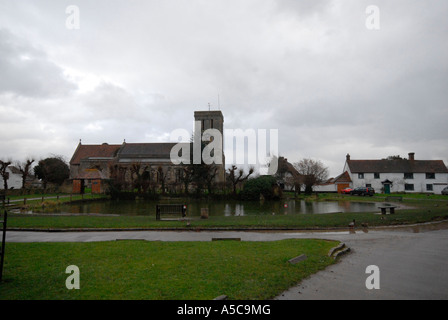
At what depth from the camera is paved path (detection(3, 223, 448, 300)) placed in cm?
563

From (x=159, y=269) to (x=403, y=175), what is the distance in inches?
2463

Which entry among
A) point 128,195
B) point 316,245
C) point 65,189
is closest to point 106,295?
point 316,245

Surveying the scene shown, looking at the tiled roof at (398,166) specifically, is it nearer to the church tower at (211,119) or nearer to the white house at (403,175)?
the white house at (403,175)

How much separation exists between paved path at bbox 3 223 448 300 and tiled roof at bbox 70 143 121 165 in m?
65.4

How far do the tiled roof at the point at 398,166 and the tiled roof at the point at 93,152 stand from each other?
59525 millimetres

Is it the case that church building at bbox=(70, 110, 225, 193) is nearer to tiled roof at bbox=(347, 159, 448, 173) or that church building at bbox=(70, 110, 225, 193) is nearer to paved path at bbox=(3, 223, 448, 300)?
tiled roof at bbox=(347, 159, 448, 173)

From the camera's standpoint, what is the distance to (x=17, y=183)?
75625 mm

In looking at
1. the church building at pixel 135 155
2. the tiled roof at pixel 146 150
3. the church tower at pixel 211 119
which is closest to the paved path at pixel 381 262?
the church building at pixel 135 155

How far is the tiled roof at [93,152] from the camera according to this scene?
74494 mm

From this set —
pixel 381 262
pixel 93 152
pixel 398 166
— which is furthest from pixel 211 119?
pixel 381 262

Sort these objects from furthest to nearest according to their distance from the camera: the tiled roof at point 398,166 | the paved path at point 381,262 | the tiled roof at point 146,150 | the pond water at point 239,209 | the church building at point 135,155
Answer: the tiled roof at point 146,150 < the church building at point 135,155 < the tiled roof at point 398,166 < the pond water at point 239,209 < the paved path at point 381,262

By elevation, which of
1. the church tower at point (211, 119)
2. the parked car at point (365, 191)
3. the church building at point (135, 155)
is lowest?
the parked car at point (365, 191)

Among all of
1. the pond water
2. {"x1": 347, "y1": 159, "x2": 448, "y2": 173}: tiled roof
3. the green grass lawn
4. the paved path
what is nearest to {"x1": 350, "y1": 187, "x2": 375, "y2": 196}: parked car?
the pond water
